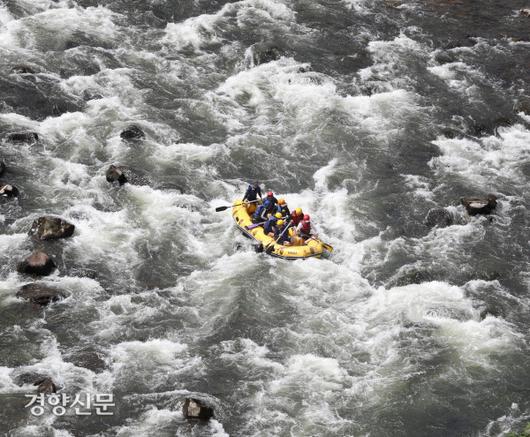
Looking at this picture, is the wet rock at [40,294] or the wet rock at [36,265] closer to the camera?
the wet rock at [40,294]

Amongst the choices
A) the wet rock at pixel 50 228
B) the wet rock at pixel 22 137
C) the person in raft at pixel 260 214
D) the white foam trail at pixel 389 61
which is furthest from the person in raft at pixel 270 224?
the white foam trail at pixel 389 61

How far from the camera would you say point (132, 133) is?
20.9 metres

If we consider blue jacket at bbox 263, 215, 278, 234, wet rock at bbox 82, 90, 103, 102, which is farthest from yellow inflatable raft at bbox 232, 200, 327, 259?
wet rock at bbox 82, 90, 103, 102

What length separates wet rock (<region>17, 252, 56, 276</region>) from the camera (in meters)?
16.4

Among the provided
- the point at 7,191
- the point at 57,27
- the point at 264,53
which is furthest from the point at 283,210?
the point at 57,27

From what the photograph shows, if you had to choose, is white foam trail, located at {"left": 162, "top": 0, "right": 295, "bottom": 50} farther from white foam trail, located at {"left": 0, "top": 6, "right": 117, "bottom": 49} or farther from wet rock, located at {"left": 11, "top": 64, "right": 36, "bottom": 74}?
wet rock, located at {"left": 11, "top": 64, "right": 36, "bottom": 74}

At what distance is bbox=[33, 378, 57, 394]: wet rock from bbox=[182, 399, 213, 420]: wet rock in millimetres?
2313

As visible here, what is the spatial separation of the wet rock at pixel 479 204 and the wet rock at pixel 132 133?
27.7ft

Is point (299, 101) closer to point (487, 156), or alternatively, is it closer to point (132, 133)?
point (132, 133)

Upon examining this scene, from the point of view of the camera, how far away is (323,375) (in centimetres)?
1485

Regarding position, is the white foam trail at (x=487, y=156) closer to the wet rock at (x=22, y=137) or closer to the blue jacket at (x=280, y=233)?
the blue jacket at (x=280, y=233)

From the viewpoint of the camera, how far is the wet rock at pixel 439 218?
19.1 m

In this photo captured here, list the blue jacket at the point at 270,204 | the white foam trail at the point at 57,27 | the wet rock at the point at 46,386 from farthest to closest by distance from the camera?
the white foam trail at the point at 57,27
the blue jacket at the point at 270,204
the wet rock at the point at 46,386

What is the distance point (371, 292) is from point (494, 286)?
2.71 metres
